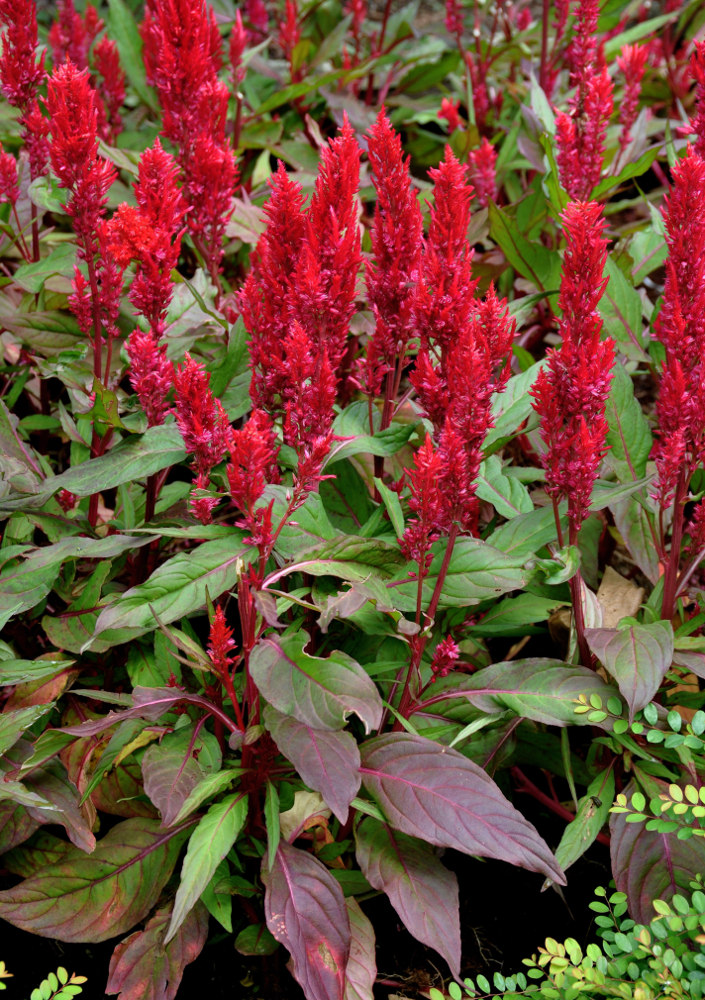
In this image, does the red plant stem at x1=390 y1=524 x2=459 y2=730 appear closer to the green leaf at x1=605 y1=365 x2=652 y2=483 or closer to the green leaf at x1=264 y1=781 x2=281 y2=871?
the green leaf at x1=264 y1=781 x2=281 y2=871

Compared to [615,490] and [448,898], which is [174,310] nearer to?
[615,490]

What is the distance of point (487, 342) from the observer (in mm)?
1646

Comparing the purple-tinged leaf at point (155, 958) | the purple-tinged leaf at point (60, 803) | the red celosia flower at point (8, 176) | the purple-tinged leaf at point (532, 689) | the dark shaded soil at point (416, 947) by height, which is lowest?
the dark shaded soil at point (416, 947)

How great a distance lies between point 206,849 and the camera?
63.4 inches

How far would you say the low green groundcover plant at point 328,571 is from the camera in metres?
1.65

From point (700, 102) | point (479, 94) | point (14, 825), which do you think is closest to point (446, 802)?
point (14, 825)

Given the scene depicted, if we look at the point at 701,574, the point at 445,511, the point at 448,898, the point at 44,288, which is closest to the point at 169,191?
the point at 445,511

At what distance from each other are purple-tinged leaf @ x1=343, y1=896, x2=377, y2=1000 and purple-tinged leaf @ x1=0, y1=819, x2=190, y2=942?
39 cm

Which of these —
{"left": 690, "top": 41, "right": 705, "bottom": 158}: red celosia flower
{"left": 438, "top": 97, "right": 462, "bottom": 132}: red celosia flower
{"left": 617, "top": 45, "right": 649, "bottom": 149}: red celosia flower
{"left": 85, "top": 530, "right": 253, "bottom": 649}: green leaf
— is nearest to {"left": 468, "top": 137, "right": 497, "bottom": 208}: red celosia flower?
{"left": 438, "top": 97, "right": 462, "bottom": 132}: red celosia flower

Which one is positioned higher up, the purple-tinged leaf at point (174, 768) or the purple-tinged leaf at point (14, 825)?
the purple-tinged leaf at point (174, 768)

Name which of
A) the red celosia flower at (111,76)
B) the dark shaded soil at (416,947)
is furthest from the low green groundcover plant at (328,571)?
the red celosia flower at (111,76)

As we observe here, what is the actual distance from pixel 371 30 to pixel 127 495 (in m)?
3.55

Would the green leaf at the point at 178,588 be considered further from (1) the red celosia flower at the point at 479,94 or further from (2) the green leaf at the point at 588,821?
(1) the red celosia flower at the point at 479,94

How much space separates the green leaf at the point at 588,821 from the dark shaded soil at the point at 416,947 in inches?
13.5
